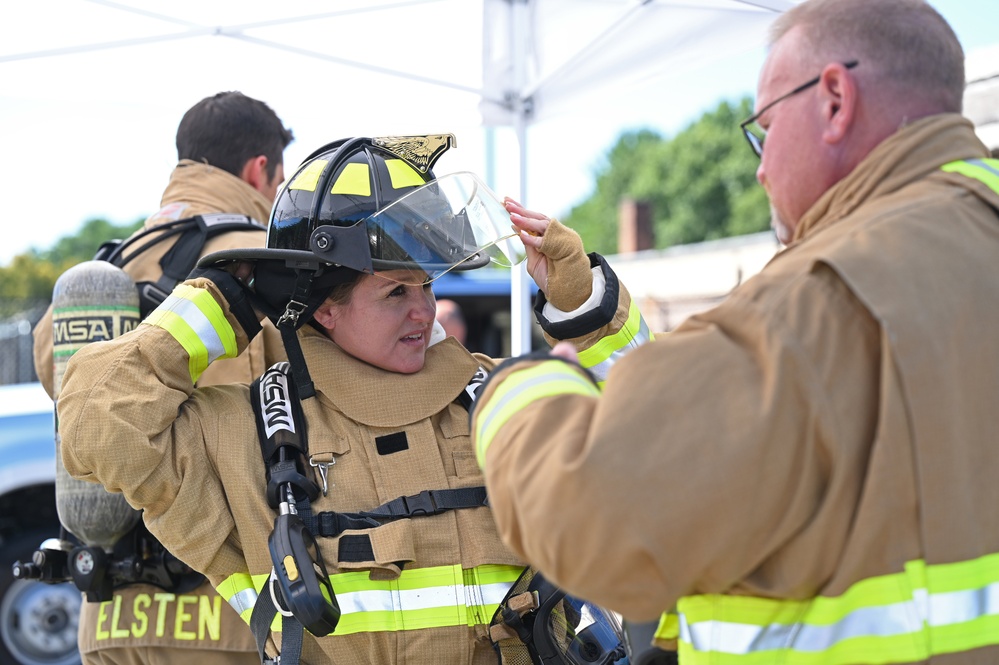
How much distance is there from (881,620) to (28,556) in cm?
512

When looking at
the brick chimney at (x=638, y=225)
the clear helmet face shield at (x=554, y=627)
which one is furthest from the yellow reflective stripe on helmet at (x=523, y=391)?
the brick chimney at (x=638, y=225)

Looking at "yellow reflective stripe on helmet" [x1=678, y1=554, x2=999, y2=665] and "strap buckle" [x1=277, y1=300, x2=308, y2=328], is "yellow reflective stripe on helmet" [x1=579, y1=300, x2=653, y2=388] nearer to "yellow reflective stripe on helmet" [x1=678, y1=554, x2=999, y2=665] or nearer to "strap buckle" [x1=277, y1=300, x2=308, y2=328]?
"strap buckle" [x1=277, y1=300, x2=308, y2=328]

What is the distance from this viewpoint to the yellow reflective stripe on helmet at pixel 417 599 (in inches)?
77.0

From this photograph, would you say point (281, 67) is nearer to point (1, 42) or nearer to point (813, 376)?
point (1, 42)

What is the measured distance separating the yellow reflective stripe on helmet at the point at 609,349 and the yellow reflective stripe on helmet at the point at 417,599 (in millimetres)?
531

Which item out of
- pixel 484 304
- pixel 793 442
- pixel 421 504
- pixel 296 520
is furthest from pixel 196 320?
pixel 484 304

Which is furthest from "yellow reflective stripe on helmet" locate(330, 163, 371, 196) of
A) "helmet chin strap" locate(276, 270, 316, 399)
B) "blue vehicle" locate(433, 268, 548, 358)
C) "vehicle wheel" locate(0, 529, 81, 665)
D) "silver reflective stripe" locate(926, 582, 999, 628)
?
"blue vehicle" locate(433, 268, 548, 358)

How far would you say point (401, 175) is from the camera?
7.14ft

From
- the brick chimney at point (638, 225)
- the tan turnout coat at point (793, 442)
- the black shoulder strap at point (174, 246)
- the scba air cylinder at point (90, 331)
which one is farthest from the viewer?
the brick chimney at point (638, 225)

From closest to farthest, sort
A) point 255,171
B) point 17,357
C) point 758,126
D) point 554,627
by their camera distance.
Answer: point 758,126
point 554,627
point 255,171
point 17,357

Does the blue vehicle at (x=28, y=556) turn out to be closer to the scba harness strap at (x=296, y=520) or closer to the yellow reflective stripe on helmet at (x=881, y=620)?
the scba harness strap at (x=296, y=520)

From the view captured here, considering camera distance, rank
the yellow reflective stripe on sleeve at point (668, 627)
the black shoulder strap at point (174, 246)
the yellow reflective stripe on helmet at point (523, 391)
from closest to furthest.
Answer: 1. the yellow reflective stripe on helmet at point (523, 391)
2. the yellow reflective stripe on sleeve at point (668, 627)
3. the black shoulder strap at point (174, 246)

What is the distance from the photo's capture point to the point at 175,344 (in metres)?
2.06

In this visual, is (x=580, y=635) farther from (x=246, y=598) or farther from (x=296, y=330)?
(x=296, y=330)
